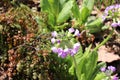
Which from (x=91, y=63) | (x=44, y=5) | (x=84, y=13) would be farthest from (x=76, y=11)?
(x=91, y=63)

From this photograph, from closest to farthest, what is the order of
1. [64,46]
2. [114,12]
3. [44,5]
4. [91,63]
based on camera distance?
[64,46], [114,12], [91,63], [44,5]

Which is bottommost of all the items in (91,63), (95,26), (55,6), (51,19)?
(91,63)

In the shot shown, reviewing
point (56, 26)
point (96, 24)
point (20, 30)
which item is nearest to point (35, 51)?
point (20, 30)

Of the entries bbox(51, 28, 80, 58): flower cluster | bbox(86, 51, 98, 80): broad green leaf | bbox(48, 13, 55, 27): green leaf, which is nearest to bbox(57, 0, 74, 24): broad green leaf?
bbox(48, 13, 55, 27): green leaf

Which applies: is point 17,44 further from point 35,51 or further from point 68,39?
point 68,39

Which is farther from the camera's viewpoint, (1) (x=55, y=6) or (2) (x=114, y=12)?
(1) (x=55, y=6)

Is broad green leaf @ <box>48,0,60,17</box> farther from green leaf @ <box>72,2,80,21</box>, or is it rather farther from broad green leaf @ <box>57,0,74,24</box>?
green leaf @ <box>72,2,80,21</box>

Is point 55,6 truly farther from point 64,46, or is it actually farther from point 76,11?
point 64,46

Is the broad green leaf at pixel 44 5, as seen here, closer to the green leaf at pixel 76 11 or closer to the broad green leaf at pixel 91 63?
the green leaf at pixel 76 11

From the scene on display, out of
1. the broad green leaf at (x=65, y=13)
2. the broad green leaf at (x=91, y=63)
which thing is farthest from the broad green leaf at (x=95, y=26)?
the broad green leaf at (x=91, y=63)

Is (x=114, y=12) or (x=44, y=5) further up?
(x=44, y=5)
